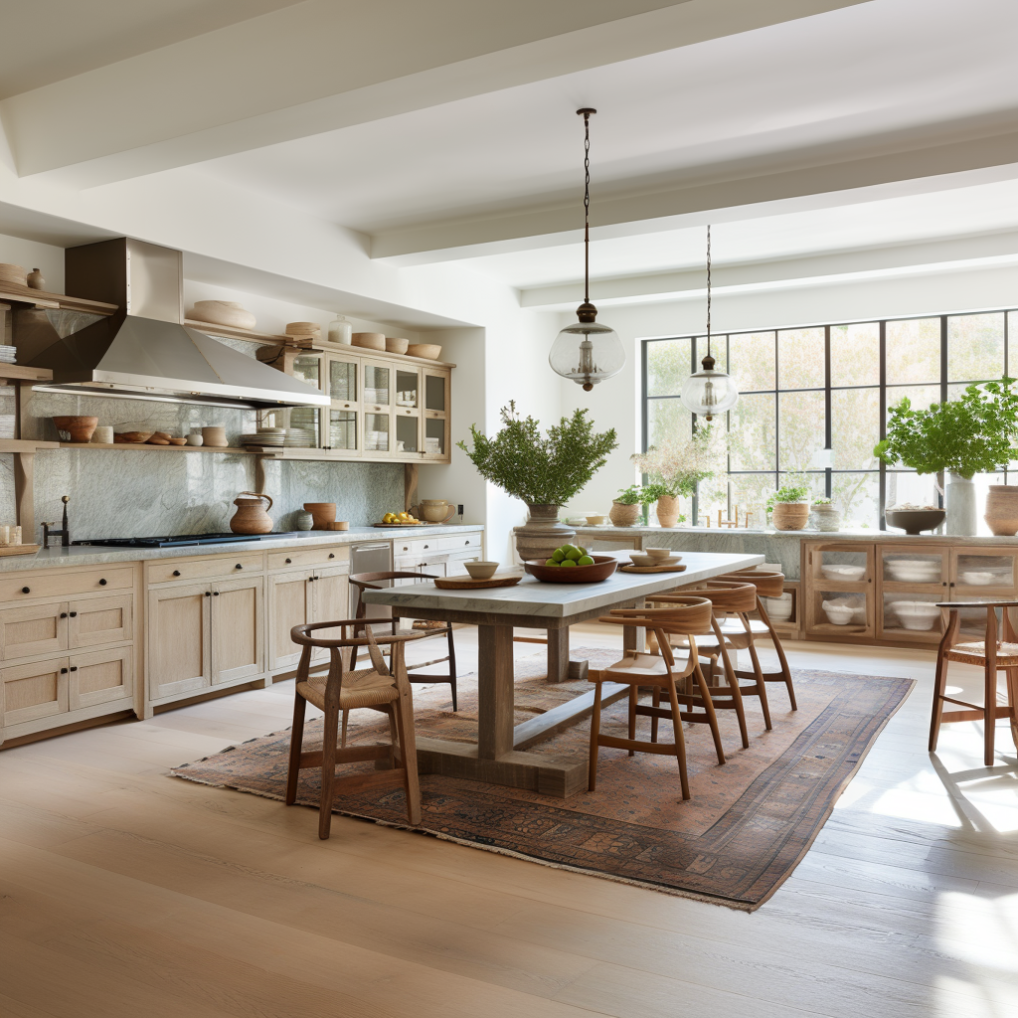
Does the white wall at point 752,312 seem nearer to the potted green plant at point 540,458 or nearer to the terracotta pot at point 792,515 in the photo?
the terracotta pot at point 792,515

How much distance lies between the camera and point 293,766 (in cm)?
336

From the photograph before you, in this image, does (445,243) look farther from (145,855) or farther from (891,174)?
(145,855)

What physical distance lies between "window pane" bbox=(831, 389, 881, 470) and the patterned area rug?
11.5ft

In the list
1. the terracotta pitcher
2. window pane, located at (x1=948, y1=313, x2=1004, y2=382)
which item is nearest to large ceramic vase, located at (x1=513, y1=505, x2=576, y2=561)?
the terracotta pitcher

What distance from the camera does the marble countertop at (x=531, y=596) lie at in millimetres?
3295

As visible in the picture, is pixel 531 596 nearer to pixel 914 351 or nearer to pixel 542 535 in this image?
pixel 542 535

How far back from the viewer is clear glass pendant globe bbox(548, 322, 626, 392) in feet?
13.8

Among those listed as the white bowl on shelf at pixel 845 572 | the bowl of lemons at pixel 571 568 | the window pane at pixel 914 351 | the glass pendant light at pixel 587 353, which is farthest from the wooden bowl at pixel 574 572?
the window pane at pixel 914 351

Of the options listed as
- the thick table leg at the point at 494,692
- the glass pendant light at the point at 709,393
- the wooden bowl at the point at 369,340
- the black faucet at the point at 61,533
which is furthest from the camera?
the wooden bowl at the point at 369,340

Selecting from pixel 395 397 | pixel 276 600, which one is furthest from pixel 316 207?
pixel 276 600

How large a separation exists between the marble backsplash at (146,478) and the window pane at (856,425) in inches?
177

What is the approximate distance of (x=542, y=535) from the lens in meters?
4.34

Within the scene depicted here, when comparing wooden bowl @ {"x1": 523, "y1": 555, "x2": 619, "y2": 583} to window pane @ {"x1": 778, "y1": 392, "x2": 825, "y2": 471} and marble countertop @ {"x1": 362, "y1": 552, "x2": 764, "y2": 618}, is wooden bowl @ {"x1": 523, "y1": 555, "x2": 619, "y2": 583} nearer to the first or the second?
marble countertop @ {"x1": 362, "y1": 552, "x2": 764, "y2": 618}

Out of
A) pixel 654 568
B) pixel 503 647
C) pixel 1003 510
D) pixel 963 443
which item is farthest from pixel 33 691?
pixel 1003 510
